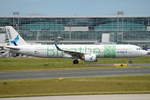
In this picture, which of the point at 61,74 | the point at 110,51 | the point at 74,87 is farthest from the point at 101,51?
the point at 74,87

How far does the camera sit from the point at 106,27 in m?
147

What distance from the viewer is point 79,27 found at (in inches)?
5645

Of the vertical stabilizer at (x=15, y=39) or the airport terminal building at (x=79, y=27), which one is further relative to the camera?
the airport terminal building at (x=79, y=27)

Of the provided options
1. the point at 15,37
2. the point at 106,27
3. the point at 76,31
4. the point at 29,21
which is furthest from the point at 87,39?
the point at 15,37

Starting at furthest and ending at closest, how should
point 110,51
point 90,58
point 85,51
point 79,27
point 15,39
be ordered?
point 79,27 < point 15,39 < point 85,51 < point 110,51 < point 90,58

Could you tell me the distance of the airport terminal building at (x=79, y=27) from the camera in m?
136

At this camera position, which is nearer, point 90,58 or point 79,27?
point 90,58

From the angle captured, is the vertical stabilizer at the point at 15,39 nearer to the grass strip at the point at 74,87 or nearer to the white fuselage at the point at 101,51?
the white fuselage at the point at 101,51

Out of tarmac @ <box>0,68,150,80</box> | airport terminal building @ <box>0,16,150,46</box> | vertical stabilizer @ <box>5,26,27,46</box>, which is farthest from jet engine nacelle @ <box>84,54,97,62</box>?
airport terminal building @ <box>0,16,150,46</box>

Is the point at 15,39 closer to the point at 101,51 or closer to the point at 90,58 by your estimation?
the point at 101,51

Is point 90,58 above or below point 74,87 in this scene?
above

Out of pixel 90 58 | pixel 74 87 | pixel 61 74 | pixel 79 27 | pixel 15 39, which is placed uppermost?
pixel 79 27

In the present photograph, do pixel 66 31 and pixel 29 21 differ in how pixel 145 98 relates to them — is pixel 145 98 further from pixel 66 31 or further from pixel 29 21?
pixel 29 21

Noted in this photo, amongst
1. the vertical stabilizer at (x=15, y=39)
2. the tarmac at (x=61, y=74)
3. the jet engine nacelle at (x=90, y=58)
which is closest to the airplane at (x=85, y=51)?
the jet engine nacelle at (x=90, y=58)
